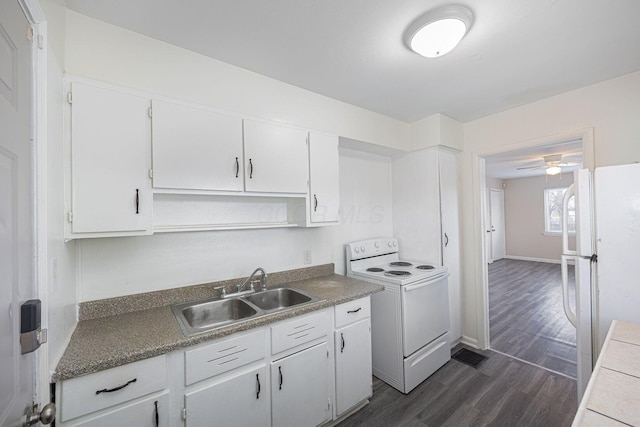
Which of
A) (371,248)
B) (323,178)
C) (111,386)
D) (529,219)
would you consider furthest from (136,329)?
(529,219)

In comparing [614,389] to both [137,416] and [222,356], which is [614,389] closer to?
[222,356]

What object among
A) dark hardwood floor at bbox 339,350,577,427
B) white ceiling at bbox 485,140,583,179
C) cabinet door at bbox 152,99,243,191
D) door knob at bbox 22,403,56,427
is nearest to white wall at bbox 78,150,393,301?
cabinet door at bbox 152,99,243,191

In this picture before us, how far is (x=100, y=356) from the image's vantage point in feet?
3.47

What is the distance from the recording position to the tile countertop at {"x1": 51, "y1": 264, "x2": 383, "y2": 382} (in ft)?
3.43

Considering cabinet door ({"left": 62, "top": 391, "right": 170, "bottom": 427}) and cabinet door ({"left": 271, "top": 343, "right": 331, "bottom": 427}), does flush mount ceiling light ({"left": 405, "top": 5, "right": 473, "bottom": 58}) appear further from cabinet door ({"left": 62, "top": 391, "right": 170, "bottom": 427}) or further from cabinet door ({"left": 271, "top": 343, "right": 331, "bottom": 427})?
cabinet door ({"left": 62, "top": 391, "right": 170, "bottom": 427})

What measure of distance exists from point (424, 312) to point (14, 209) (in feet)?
8.36

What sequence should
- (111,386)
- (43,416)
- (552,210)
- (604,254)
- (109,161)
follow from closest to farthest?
(43,416) < (111,386) < (109,161) < (604,254) < (552,210)

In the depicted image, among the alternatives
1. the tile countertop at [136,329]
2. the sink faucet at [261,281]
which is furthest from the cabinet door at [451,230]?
the sink faucet at [261,281]

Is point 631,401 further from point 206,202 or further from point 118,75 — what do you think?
point 118,75

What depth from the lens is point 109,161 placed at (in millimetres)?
1305

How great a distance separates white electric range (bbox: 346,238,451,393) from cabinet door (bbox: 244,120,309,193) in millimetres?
1016

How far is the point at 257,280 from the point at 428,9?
203 centimetres

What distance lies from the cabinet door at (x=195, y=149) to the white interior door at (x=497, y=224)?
746 cm

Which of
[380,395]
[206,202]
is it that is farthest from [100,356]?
[380,395]
